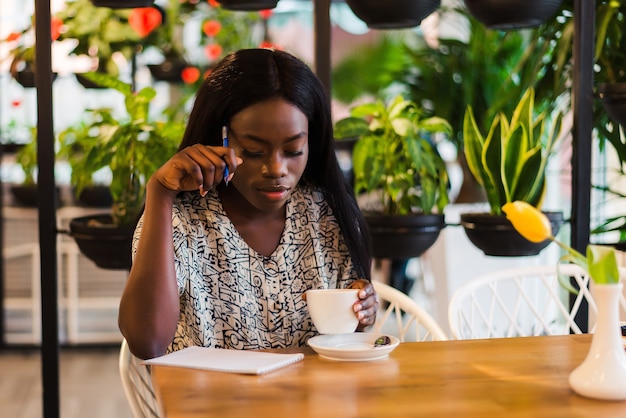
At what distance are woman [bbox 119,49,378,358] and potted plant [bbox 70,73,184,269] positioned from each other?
2.46ft

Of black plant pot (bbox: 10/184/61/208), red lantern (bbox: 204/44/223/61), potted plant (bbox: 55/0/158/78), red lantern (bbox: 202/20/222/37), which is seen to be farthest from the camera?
red lantern (bbox: 204/44/223/61)

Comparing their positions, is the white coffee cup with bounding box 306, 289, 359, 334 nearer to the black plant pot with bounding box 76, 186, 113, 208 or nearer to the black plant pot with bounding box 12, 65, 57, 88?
the black plant pot with bounding box 12, 65, 57, 88

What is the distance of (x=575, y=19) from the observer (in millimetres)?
2418

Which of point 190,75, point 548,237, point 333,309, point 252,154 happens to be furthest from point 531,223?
point 190,75

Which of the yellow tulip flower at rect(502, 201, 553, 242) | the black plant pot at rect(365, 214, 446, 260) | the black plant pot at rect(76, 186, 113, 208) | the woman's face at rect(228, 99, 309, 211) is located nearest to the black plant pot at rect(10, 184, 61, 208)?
the black plant pot at rect(76, 186, 113, 208)

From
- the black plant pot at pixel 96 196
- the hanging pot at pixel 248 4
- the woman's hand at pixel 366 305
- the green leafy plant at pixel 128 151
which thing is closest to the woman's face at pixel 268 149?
the woman's hand at pixel 366 305

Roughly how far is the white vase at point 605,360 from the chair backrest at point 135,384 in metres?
0.76

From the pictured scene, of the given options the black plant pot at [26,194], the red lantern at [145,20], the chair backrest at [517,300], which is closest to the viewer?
the chair backrest at [517,300]

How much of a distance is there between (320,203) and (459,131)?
2844 millimetres

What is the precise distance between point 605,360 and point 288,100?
76 cm

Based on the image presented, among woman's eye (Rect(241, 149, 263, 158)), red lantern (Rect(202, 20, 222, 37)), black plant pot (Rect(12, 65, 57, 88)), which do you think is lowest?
woman's eye (Rect(241, 149, 263, 158))

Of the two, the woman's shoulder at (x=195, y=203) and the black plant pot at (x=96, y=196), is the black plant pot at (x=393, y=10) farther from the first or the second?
the black plant pot at (x=96, y=196)

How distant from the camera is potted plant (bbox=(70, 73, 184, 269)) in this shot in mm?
2482

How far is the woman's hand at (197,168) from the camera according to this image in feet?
5.16
